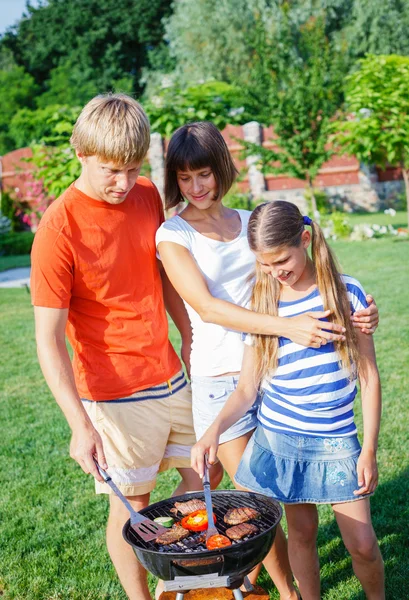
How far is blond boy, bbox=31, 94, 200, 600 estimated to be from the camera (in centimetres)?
238

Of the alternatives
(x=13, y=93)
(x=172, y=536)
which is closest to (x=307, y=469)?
(x=172, y=536)

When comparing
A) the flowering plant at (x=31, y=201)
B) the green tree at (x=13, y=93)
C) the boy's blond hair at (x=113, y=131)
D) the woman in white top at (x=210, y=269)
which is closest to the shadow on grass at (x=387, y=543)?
the woman in white top at (x=210, y=269)

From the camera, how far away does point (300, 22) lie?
976 inches

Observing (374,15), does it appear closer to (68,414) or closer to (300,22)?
(300,22)

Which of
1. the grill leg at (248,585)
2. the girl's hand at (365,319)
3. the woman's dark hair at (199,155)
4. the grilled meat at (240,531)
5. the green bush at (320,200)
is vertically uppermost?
the woman's dark hair at (199,155)

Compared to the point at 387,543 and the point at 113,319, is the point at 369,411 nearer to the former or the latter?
the point at 113,319

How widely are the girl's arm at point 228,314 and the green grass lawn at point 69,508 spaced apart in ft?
4.21

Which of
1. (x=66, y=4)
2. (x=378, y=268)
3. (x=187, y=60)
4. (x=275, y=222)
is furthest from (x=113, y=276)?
(x=66, y=4)

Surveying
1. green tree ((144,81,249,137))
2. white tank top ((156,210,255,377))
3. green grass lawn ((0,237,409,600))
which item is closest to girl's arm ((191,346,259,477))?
white tank top ((156,210,255,377))

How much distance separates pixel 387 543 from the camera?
134 inches

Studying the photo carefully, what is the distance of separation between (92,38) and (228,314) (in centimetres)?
3760

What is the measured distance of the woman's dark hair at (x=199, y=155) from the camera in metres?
2.62

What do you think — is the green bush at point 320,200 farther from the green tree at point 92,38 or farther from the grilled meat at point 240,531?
the green tree at point 92,38

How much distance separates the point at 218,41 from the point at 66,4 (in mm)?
17467
